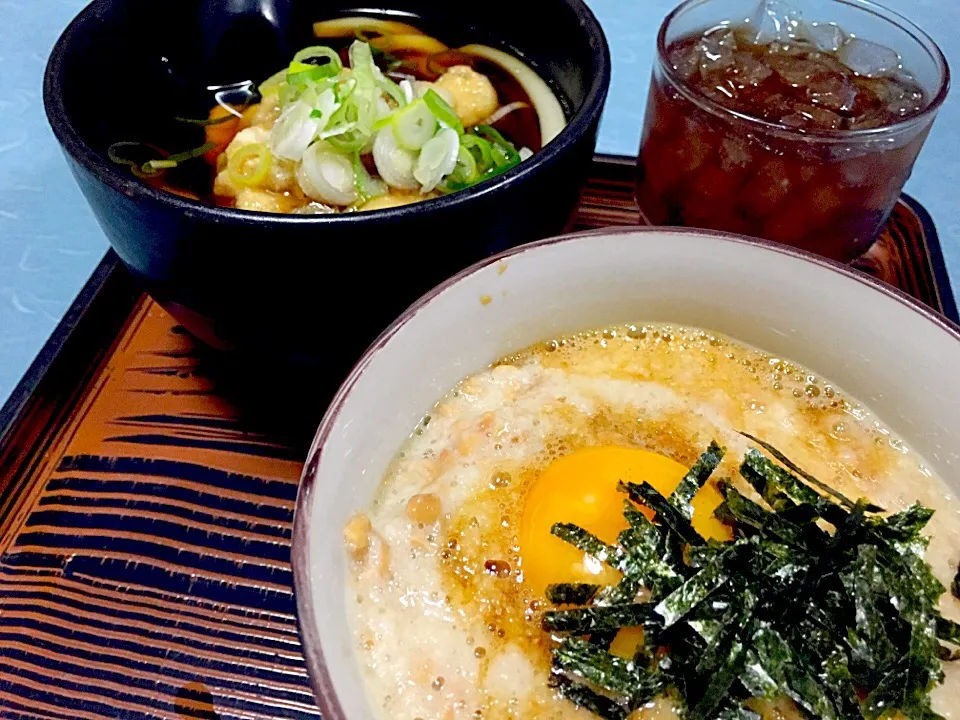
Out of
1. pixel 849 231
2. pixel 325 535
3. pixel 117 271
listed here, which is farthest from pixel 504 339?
pixel 117 271

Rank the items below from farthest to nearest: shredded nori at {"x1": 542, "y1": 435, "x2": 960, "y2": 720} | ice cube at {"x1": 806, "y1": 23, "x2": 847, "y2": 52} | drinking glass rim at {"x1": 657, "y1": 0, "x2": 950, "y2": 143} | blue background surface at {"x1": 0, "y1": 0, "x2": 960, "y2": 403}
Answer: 1. blue background surface at {"x1": 0, "y1": 0, "x2": 960, "y2": 403}
2. ice cube at {"x1": 806, "y1": 23, "x2": 847, "y2": 52}
3. drinking glass rim at {"x1": 657, "y1": 0, "x2": 950, "y2": 143}
4. shredded nori at {"x1": 542, "y1": 435, "x2": 960, "y2": 720}

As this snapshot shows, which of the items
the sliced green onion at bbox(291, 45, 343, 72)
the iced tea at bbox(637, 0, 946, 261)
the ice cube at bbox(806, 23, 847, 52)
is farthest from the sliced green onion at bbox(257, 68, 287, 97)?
the ice cube at bbox(806, 23, 847, 52)

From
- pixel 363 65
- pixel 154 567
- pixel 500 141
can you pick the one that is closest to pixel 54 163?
pixel 363 65

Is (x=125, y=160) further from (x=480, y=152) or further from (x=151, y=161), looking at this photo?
(x=480, y=152)

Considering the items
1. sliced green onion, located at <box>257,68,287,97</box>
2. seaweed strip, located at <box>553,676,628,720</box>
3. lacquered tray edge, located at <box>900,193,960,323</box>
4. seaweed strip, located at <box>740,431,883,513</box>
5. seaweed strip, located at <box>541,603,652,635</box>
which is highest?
sliced green onion, located at <box>257,68,287,97</box>

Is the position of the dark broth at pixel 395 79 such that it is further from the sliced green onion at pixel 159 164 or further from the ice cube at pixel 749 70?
the ice cube at pixel 749 70

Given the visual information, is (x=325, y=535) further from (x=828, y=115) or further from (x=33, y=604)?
(x=828, y=115)

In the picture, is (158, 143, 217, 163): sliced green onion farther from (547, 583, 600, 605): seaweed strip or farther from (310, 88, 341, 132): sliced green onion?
(547, 583, 600, 605): seaweed strip

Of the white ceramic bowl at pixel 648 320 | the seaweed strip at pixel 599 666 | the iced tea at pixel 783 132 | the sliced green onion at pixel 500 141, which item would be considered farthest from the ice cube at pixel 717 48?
the seaweed strip at pixel 599 666
